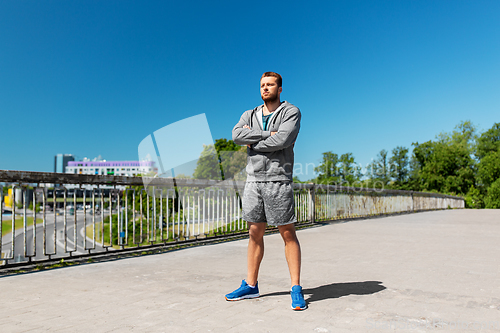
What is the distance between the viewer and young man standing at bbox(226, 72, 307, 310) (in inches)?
127

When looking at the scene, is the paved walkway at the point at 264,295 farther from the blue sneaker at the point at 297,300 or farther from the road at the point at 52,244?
the road at the point at 52,244

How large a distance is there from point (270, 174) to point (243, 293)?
3.48 ft

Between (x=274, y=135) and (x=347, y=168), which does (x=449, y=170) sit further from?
(x=274, y=135)

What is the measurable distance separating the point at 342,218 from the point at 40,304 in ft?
38.7

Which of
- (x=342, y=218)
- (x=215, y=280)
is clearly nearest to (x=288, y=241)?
(x=215, y=280)

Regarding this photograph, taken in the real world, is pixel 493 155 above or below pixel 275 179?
above

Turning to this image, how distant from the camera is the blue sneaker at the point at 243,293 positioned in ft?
10.8

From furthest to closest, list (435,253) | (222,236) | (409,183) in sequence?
1. (409,183)
2. (222,236)
3. (435,253)

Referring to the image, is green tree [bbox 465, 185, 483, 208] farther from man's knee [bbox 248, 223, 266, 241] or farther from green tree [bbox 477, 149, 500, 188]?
man's knee [bbox 248, 223, 266, 241]

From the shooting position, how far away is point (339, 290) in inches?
144

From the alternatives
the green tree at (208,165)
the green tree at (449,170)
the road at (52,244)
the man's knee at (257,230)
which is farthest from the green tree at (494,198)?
the man's knee at (257,230)

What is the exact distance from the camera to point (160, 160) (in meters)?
15.8

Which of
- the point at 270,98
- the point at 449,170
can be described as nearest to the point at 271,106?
the point at 270,98

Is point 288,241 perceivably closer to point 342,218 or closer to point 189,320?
point 189,320
